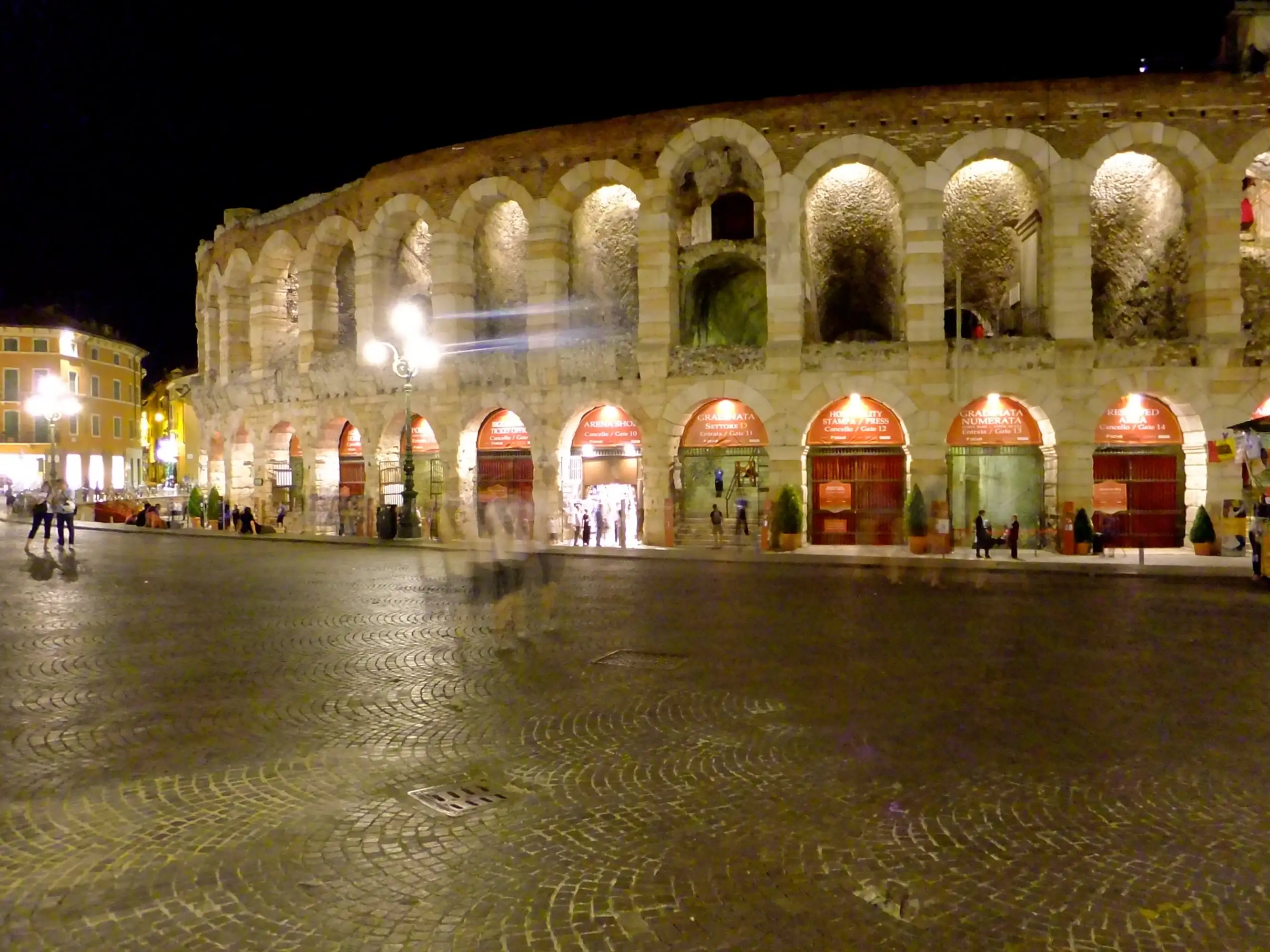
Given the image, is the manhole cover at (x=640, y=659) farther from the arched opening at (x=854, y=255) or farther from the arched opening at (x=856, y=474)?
the arched opening at (x=854, y=255)

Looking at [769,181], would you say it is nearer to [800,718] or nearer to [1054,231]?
[1054,231]

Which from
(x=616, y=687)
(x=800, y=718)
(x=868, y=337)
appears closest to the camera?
(x=800, y=718)

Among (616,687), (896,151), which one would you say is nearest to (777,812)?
→ (616,687)

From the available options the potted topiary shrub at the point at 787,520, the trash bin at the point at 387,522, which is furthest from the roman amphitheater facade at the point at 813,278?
the trash bin at the point at 387,522

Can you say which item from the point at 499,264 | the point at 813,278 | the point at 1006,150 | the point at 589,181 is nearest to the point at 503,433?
the point at 499,264

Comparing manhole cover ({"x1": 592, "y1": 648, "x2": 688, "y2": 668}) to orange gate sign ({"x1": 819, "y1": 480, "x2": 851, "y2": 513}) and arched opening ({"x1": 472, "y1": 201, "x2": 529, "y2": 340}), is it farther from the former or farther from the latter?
arched opening ({"x1": 472, "y1": 201, "x2": 529, "y2": 340})

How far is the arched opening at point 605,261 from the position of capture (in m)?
26.7

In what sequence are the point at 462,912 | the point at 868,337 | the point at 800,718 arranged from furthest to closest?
the point at 868,337 < the point at 800,718 < the point at 462,912

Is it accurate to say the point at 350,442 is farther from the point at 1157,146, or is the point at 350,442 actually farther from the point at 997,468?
the point at 1157,146

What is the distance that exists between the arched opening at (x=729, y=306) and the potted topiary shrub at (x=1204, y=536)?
12.7 meters

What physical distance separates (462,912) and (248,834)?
155 centimetres

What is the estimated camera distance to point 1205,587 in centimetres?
1533

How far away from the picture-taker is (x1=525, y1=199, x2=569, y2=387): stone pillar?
25.6m

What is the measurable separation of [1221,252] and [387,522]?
2412 cm
